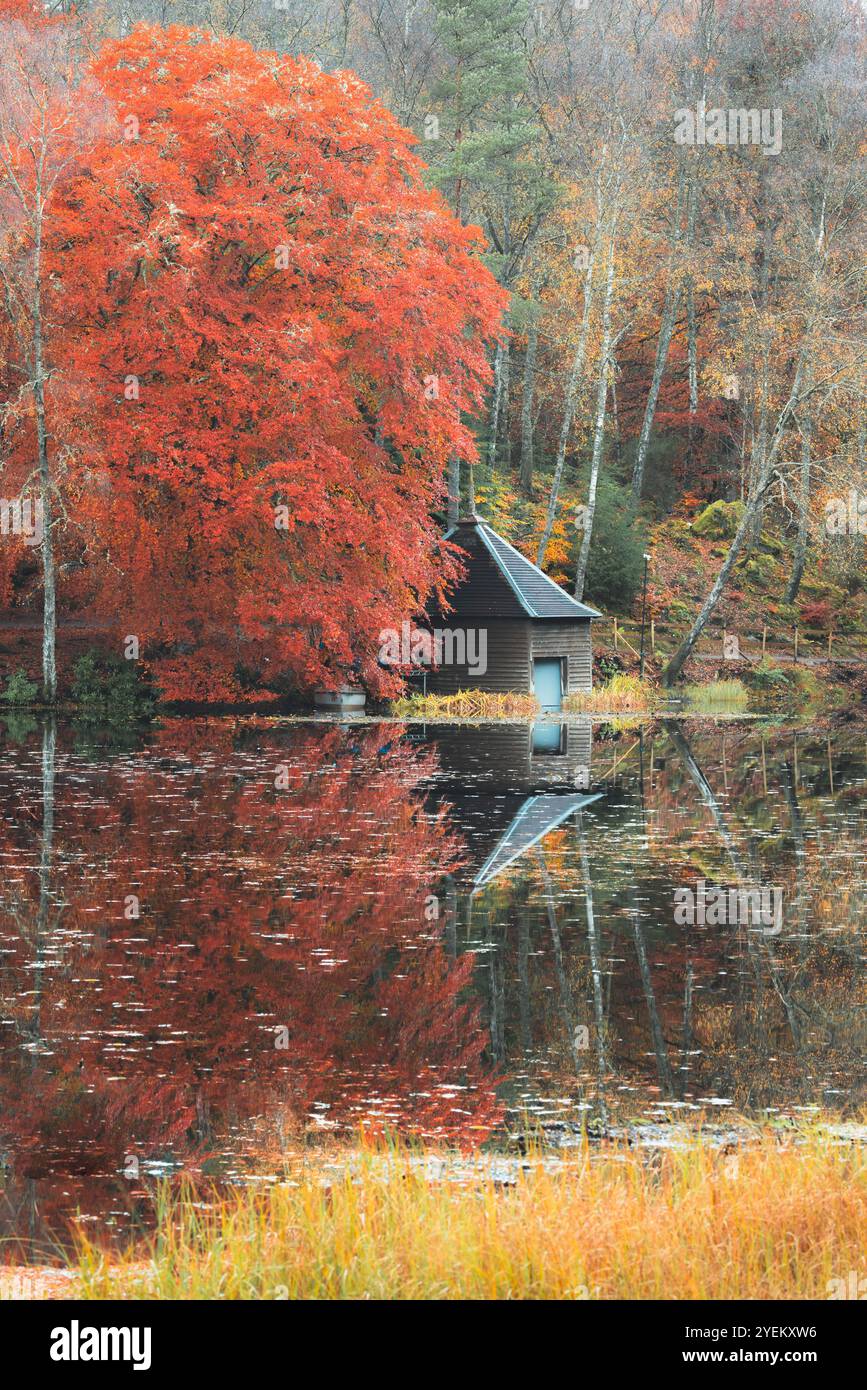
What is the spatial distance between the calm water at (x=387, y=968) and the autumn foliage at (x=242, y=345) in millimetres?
11970

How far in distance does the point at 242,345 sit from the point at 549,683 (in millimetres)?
11306

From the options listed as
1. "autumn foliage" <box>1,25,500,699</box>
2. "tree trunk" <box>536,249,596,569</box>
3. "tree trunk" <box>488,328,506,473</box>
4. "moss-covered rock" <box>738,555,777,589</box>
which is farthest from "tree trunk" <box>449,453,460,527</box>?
"moss-covered rock" <box>738,555,777,589</box>

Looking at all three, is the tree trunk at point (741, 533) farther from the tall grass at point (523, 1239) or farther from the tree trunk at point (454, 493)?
the tall grass at point (523, 1239)

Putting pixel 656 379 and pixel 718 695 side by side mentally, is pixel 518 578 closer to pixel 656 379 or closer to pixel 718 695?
pixel 718 695

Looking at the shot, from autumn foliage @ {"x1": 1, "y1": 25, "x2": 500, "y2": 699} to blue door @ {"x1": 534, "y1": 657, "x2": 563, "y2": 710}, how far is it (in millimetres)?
4804

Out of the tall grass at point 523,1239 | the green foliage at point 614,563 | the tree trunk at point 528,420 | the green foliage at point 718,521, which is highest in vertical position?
the tree trunk at point 528,420

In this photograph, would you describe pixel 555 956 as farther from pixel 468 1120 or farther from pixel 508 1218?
pixel 508 1218

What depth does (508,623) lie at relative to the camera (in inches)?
1516

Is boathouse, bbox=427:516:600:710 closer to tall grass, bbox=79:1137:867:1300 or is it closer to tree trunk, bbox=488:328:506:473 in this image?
tree trunk, bbox=488:328:506:473

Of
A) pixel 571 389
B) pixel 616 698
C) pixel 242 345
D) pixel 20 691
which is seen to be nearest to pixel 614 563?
pixel 571 389

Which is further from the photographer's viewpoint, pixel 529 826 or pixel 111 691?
pixel 111 691

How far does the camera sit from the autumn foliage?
32656 mm

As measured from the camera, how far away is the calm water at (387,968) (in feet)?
26.2

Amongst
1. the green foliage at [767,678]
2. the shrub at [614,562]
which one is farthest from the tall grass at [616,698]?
the shrub at [614,562]
